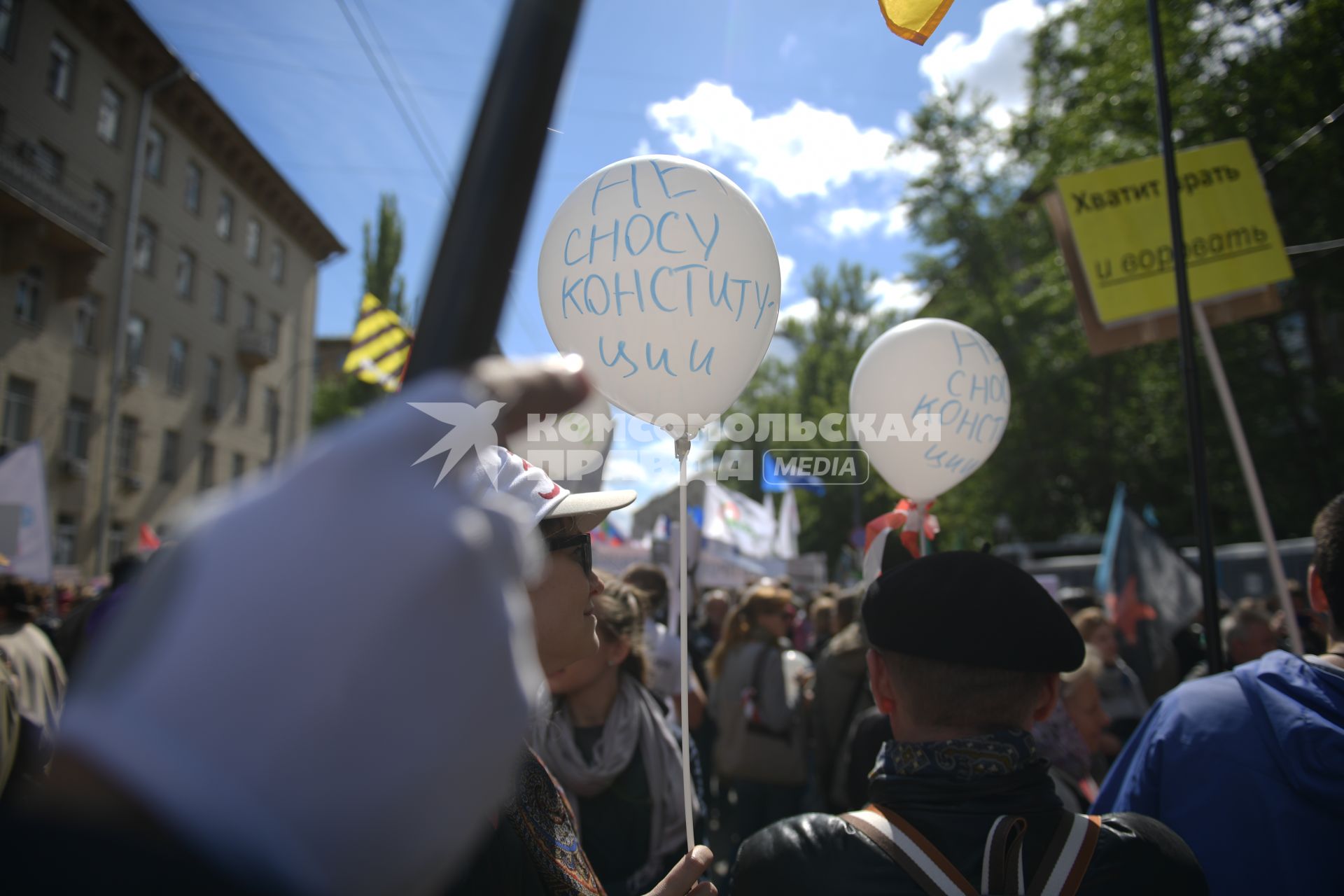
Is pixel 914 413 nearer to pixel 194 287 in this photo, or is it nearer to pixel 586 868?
pixel 586 868

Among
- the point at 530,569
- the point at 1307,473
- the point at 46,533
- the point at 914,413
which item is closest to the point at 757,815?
the point at 914,413

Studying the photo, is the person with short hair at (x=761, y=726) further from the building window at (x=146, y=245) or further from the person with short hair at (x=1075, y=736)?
the building window at (x=146, y=245)

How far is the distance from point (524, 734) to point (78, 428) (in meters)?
21.4

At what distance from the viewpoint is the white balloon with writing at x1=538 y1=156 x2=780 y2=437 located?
2.13m

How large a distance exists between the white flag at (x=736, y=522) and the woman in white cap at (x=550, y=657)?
661 centimetres

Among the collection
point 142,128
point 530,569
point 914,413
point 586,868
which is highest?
point 142,128

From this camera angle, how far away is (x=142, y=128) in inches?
731

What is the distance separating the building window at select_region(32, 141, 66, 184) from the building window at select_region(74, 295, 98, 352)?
8.81 feet

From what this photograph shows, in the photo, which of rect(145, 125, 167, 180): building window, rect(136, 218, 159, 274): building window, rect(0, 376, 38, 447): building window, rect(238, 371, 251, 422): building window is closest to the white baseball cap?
rect(0, 376, 38, 447): building window

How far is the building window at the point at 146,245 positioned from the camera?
20.1 m

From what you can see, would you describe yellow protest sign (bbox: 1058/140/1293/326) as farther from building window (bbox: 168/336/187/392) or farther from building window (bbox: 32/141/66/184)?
building window (bbox: 168/336/187/392)

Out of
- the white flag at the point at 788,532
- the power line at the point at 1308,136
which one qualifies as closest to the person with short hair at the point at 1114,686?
the power line at the point at 1308,136

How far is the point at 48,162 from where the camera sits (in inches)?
666

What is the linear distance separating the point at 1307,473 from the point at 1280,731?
1785 cm
